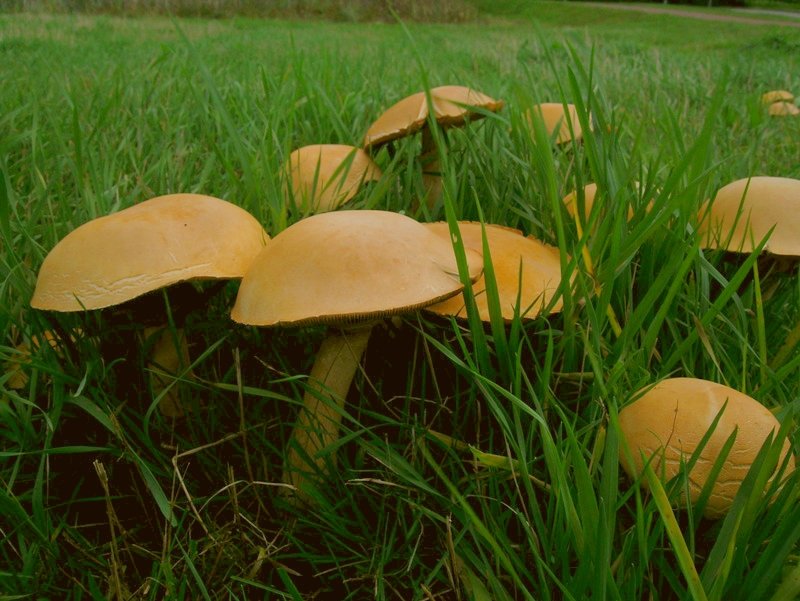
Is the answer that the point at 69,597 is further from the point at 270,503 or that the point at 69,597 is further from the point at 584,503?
the point at 584,503

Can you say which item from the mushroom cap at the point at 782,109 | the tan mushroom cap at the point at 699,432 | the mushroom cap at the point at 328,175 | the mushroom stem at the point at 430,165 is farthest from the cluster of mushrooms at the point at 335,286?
the mushroom cap at the point at 782,109

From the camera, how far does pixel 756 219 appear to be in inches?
58.6

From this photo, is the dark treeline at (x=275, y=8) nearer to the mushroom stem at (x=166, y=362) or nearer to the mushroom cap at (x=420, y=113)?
the mushroom cap at (x=420, y=113)

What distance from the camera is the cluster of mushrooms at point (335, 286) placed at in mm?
1003

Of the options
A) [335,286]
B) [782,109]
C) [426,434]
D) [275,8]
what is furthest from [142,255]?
[275,8]

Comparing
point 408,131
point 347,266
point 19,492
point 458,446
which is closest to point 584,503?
point 458,446

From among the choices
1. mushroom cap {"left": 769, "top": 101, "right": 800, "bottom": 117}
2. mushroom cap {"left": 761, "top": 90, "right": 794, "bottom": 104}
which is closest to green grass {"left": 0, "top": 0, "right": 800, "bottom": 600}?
mushroom cap {"left": 769, "top": 101, "right": 800, "bottom": 117}

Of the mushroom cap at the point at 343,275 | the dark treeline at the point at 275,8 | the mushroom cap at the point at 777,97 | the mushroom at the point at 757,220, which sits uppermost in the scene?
the mushroom cap at the point at 343,275

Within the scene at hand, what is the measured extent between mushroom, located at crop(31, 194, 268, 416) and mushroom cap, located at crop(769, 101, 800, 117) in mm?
3650

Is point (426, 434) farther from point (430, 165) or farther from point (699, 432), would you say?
point (430, 165)

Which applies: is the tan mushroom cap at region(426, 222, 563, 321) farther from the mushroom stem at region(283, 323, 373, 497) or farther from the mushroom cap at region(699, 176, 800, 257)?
the mushroom cap at region(699, 176, 800, 257)

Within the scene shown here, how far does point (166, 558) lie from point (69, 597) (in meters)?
0.19

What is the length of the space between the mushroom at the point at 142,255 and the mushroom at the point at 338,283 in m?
0.08

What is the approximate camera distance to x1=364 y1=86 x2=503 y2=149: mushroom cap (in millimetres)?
1807
